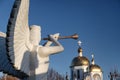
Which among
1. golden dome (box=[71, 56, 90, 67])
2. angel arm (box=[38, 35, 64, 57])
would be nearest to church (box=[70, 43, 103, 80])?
golden dome (box=[71, 56, 90, 67])

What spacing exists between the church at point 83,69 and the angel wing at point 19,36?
35.0m

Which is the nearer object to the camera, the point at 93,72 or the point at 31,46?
the point at 31,46

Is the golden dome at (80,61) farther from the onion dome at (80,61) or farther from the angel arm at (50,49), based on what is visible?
the angel arm at (50,49)

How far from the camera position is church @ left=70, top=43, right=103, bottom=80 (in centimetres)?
4347

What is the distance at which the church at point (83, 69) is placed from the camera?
4347 cm

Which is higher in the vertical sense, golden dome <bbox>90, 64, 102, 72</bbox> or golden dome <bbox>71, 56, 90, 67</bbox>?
golden dome <bbox>71, 56, 90, 67</bbox>

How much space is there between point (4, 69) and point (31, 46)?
3.79ft

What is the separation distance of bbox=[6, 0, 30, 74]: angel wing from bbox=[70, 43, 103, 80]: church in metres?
35.0

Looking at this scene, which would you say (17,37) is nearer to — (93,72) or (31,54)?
(31,54)

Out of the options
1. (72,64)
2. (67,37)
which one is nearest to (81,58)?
(72,64)

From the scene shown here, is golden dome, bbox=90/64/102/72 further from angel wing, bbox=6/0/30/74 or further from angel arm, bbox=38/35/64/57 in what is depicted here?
angel wing, bbox=6/0/30/74

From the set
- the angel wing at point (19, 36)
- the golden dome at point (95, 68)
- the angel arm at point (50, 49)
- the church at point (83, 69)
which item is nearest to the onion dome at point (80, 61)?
the church at point (83, 69)

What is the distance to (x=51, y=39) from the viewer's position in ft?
29.1

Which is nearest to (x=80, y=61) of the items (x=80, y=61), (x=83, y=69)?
(x=80, y=61)
